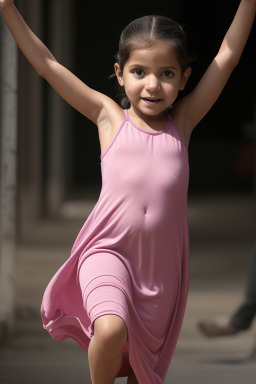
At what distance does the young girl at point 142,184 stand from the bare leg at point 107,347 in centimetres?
10

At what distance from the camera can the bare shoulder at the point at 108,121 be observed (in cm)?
317

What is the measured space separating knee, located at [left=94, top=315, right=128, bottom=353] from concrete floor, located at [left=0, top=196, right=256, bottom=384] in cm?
171

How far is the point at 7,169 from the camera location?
5.36 m

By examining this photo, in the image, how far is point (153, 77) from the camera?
3059 mm

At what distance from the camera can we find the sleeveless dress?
308 centimetres

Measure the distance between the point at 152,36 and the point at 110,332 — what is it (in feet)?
3.24

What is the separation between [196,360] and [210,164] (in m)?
13.0

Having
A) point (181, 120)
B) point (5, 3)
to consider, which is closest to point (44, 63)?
point (5, 3)

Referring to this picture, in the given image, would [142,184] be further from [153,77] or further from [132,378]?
[132,378]

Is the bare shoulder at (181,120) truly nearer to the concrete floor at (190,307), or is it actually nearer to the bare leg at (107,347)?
the bare leg at (107,347)

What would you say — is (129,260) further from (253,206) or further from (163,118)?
(253,206)

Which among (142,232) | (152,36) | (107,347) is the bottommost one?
(107,347)

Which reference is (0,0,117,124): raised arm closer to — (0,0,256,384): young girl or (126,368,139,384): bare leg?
(0,0,256,384): young girl

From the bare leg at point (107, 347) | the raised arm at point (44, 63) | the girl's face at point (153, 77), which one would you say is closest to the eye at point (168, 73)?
the girl's face at point (153, 77)
